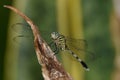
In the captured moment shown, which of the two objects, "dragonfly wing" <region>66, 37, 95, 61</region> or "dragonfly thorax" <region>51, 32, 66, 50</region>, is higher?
"dragonfly thorax" <region>51, 32, 66, 50</region>

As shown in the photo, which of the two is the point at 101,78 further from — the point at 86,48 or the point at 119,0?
the point at 119,0

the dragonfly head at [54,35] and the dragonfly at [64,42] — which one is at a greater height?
the dragonfly head at [54,35]

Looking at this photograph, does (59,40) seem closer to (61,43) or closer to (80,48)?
(61,43)

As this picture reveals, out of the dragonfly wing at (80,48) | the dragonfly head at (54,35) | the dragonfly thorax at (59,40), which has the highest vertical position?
the dragonfly head at (54,35)

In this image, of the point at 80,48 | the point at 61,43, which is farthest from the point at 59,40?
the point at 80,48

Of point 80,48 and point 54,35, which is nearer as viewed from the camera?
point 54,35

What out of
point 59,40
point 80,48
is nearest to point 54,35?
point 59,40

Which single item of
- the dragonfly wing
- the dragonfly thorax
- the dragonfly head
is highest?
the dragonfly head

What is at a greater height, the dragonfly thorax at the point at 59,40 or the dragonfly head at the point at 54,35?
the dragonfly head at the point at 54,35
